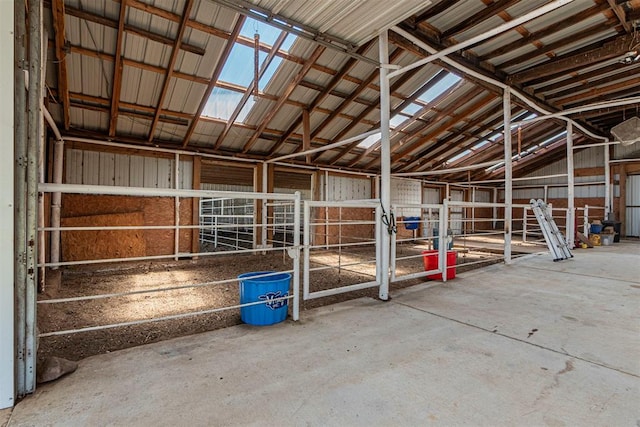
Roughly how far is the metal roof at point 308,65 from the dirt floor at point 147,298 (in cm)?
249

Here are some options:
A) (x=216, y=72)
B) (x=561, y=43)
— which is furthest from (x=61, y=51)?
(x=561, y=43)

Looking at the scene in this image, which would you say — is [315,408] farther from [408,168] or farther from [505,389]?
[408,168]

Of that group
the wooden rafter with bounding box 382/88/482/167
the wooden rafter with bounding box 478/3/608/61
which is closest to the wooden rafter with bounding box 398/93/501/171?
the wooden rafter with bounding box 382/88/482/167

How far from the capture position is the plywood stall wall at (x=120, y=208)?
5488mm

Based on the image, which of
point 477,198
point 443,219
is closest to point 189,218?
point 443,219

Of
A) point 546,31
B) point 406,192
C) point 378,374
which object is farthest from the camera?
point 406,192

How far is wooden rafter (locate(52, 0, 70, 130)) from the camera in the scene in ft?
10.9

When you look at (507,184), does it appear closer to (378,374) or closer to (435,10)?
(435,10)

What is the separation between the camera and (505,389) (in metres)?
1.68

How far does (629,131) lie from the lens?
7.30 meters

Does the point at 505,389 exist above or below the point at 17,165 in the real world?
below

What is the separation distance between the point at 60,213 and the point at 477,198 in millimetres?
14575

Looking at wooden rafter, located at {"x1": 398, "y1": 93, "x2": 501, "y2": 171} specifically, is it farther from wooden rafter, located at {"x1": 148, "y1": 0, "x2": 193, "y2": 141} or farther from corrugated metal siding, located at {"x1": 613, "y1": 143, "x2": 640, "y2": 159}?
wooden rafter, located at {"x1": 148, "y1": 0, "x2": 193, "y2": 141}
